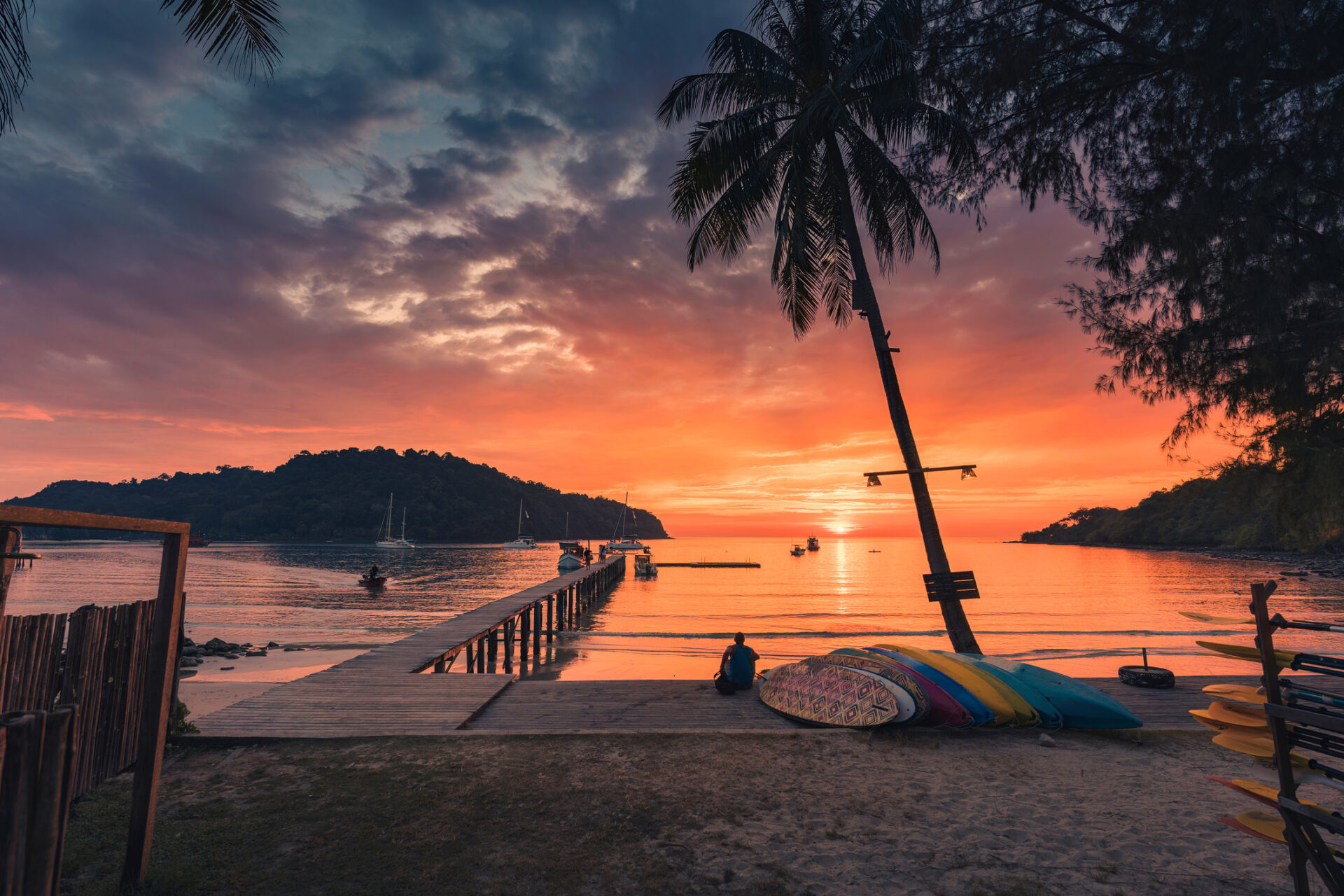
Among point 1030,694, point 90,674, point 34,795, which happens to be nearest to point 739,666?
point 1030,694

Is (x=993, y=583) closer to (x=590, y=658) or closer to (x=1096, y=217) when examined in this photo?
(x=590, y=658)

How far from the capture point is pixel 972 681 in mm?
7848

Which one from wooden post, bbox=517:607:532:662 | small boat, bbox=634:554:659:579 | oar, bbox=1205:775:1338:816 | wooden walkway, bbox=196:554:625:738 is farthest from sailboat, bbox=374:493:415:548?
oar, bbox=1205:775:1338:816

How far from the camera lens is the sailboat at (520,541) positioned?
459 feet

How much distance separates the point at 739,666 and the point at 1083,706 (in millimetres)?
4425

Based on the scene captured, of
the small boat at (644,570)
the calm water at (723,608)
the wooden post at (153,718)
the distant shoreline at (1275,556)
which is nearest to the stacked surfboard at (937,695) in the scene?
the wooden post at (153,718)

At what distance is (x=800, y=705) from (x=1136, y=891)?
4.24 m

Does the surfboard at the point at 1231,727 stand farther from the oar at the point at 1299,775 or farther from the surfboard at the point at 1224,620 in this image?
the surfboard at the point at 1224,620

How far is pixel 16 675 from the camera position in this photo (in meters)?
3.39

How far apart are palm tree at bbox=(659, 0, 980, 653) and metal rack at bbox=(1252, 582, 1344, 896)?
750 centimetres

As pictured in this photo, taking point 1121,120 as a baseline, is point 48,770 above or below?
below

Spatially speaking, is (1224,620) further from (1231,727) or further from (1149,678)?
(1149,678)

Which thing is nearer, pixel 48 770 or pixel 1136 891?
pixel 48 770

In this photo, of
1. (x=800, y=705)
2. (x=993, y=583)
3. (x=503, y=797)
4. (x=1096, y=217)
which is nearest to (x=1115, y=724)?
(x=800, y=705)
